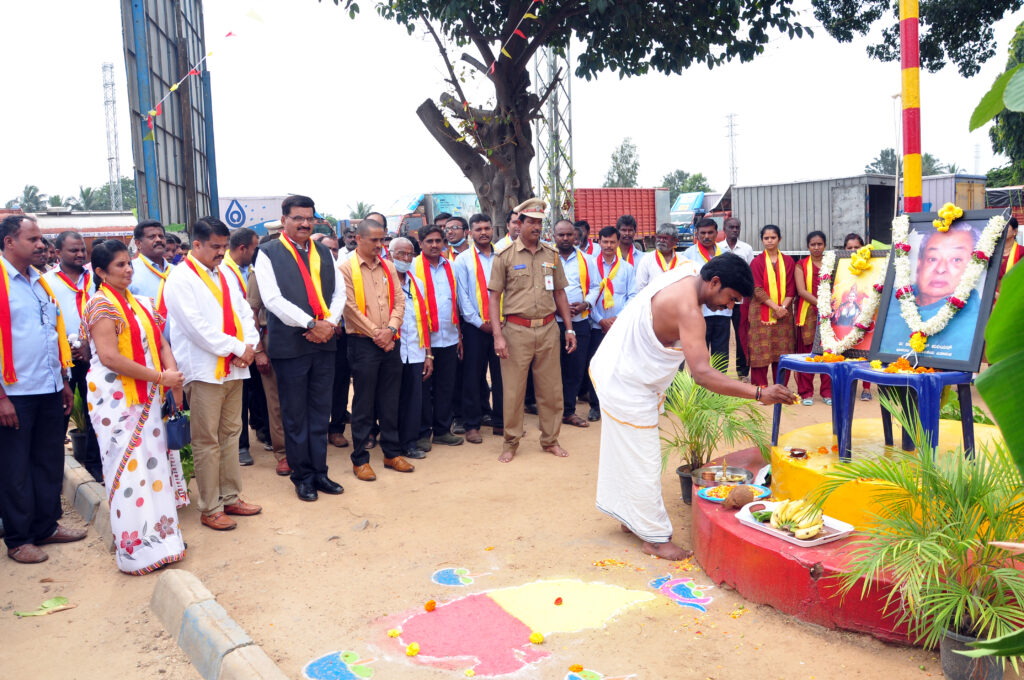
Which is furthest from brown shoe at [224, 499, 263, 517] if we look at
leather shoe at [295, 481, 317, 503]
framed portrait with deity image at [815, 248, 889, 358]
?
framed portrait with deity image at [815, 248, 889, 358]

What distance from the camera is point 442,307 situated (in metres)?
7.23

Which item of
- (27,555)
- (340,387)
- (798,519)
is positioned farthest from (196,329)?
(798,519)

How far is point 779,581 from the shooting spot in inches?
150

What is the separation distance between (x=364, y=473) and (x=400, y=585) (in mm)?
2037

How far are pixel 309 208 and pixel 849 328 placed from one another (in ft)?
12.8

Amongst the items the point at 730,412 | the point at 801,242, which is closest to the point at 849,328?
the point at 730,412

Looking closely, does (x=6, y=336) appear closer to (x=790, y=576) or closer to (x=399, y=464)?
(x=399, y=464)

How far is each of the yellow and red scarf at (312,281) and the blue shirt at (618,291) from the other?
3.48 meters

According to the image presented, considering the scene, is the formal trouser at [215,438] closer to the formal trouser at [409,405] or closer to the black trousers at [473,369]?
the formal trouser at [409,405]

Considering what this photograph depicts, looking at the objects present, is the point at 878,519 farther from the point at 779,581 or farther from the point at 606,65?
the point at 606,65

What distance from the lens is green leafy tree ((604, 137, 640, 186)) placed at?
59781mm

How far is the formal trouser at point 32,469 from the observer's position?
16.0 feet

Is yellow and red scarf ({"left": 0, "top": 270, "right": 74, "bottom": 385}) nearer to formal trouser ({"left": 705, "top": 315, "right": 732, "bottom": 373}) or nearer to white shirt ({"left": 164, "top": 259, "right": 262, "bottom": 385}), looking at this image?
white shirt ({"left": 164, "top": 259, "right": 262, "bottom": 385})

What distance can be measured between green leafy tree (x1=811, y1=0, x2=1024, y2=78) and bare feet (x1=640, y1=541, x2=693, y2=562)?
357 inches
